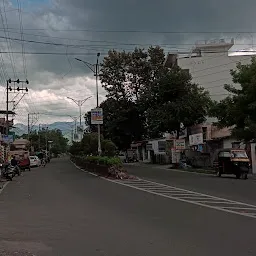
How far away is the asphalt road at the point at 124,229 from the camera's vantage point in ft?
27.6

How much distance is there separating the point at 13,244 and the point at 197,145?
43278 mm

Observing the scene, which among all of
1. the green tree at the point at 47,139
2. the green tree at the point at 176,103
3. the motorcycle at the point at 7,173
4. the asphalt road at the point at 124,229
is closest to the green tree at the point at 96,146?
the green tree at the point at 176,103

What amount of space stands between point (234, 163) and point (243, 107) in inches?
208

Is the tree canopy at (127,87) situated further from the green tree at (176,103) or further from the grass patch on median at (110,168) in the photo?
the grass patch on median at (110,168)

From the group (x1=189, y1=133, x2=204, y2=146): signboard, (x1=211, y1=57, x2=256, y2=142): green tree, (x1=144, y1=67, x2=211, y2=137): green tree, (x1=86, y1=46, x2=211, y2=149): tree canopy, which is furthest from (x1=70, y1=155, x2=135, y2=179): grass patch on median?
(x1=86, y1=46, x2=211, y2=149): tree canopy

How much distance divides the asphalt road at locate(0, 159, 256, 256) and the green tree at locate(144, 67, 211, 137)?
38616 millimetres

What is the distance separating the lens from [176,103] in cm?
5475

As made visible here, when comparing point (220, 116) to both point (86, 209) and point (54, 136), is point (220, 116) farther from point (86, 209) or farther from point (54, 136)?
point (54, 136)

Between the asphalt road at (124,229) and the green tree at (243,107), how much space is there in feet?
58.0

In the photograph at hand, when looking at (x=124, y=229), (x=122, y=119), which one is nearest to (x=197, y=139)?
(x=122, y=119)

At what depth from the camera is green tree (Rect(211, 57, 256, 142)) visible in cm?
3203

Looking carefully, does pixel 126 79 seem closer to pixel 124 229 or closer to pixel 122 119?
pixel 122 119

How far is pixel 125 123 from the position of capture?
236 feet

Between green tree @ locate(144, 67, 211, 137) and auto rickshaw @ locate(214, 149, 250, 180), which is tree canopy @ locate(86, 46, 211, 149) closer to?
green tree @ locate(144, 67, 211, 137)
